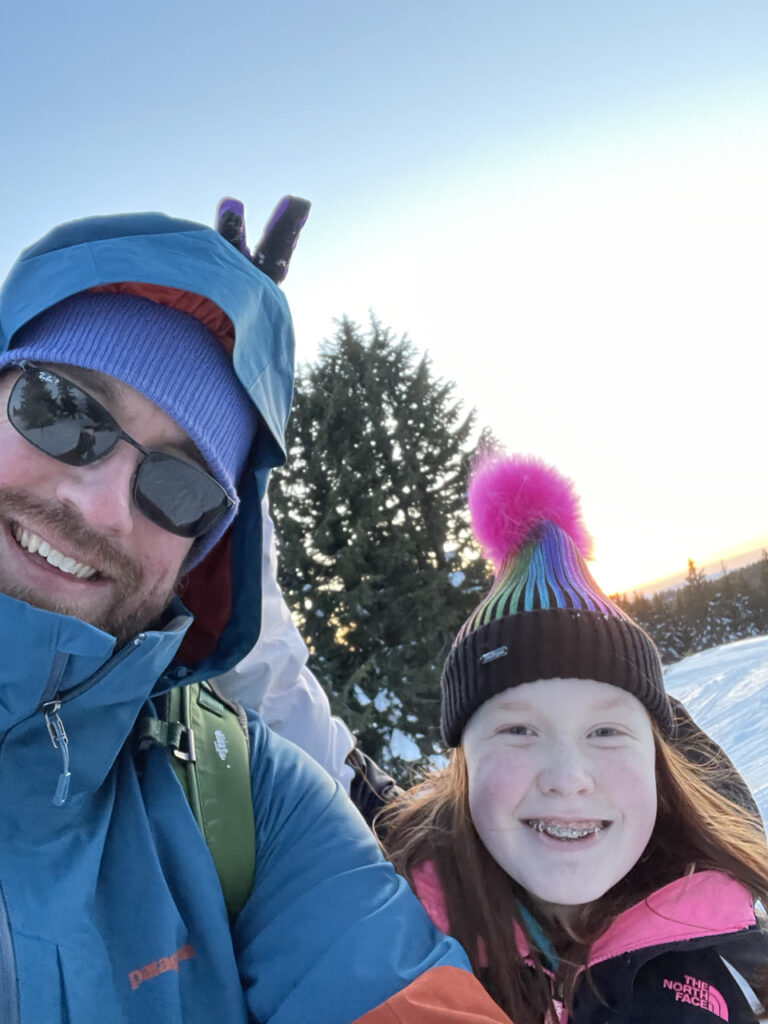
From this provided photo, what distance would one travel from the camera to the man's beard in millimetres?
1577

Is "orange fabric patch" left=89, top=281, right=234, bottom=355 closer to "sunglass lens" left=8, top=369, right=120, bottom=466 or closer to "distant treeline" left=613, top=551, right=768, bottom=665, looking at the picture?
"sunglass lens" left=8, top=369, right=120, bottom=466

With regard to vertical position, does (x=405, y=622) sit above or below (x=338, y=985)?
above

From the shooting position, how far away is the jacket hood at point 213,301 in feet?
Result: 5.75

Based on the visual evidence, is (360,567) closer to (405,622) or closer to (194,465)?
(405,622)

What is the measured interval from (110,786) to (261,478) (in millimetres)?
915

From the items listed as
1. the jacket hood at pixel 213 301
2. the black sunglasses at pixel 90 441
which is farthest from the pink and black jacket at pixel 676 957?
the black sunglasses at pixel 90 441

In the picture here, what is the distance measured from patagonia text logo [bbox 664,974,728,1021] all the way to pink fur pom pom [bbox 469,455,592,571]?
1350 mm

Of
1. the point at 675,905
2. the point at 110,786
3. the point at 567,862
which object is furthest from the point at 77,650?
the point at 675,905

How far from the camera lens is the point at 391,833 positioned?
2.41 meters

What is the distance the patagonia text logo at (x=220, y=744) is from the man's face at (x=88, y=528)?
34 cm

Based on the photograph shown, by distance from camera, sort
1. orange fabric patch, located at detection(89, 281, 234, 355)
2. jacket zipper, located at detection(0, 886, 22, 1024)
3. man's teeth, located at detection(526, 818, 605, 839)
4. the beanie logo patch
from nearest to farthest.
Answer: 1. jacket zipper, located at detection(0, 886, 22, 1024)
2. orange fabric patch, located at detection(89, 281, 234, 355)
3. man's teeth, located at detection(526, 818, 605, 839)
4. the beanie logo patch

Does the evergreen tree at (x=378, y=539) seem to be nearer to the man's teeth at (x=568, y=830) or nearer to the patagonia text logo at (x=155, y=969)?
the man's teeth at (x=568, y=830)

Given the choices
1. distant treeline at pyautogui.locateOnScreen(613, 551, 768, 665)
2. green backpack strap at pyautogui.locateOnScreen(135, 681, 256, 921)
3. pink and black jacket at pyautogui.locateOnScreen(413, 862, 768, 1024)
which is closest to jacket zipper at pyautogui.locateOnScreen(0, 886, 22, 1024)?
green backpack strap at pyautogui.locateOnScreen(135, 681, 256, 921)

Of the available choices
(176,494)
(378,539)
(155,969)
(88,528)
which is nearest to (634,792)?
(155,969)
